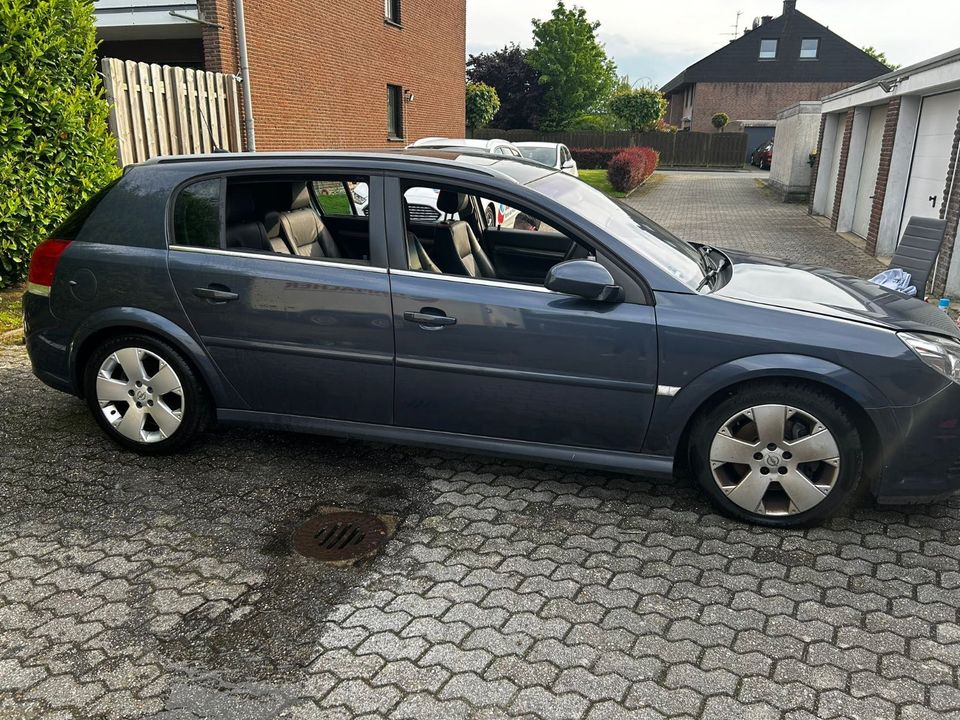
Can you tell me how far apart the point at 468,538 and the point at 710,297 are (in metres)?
1.59

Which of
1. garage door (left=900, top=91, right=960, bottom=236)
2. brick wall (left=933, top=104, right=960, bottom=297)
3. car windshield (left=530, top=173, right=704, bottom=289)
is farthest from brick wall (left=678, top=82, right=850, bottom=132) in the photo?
car windshield (left=530, top=173, right=704, bottom=289)

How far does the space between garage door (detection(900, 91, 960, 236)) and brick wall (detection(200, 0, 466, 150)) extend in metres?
11.0

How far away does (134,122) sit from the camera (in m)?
9.62

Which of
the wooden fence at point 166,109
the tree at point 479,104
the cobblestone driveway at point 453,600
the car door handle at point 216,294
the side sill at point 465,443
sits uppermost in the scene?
the tree at point 479,104

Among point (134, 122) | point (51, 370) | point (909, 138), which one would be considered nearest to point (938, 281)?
point (909, 138)

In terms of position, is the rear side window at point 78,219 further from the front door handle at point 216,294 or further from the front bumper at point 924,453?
the front bumper at point 924,453

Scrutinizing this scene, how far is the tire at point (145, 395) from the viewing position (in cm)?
416

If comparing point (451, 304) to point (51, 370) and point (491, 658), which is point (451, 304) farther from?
point (51, 370)

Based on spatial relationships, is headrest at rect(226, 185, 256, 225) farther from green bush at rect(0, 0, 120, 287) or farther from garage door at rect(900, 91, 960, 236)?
garage door at rect(900, 91, 960, 236)

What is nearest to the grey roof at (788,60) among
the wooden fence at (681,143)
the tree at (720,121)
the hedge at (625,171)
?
the tree at (720,121)

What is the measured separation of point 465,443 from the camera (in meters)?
3.89

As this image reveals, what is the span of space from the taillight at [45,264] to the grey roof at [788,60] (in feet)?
182

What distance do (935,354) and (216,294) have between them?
3441 mm

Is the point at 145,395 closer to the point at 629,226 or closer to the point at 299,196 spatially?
the point at 299,196
